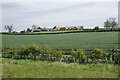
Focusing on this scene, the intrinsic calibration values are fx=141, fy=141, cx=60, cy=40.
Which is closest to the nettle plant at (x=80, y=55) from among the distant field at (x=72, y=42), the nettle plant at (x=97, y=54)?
the nettle plant at (x=97, y=54)

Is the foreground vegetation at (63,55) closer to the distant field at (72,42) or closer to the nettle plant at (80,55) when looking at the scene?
the nettle plant at (80,55)

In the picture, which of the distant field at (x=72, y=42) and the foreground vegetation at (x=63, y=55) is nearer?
the foreground vegetation at (x=63, y=55)

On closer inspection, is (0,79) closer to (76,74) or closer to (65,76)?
(65,76)

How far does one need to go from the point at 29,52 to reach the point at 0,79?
371 cm

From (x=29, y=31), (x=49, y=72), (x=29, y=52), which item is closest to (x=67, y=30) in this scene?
(x=29, y=31)

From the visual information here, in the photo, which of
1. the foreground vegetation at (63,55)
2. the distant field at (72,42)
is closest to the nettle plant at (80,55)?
the foreground vegetation at (63,55)

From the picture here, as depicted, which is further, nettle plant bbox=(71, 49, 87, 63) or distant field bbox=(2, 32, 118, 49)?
distant field bbox=(2, 32, 118, 49)

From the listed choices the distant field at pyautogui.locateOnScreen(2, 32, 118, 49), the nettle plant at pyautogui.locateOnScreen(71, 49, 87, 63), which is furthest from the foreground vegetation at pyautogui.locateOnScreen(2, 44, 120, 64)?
the distant field at pyautogui.locateOnScreen(2, 32, 118, 49)

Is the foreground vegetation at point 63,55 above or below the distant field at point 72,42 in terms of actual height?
below

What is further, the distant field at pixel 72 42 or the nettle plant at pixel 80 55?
the distant field at pixel 72 42

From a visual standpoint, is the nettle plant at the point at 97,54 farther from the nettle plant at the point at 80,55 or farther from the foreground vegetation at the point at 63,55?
the nettle plant at the point at 80,55

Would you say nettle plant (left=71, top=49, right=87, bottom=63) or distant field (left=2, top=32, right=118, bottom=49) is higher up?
distant field (left=2, top=32, right=118, bottom=49)

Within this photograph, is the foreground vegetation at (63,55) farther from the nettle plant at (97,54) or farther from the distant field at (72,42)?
the distant field at (72,42)

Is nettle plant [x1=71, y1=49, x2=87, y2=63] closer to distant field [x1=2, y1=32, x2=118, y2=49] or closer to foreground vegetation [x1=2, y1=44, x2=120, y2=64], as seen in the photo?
foreground vegetation [x1=2, y1=44, x2=120, y2=64]
